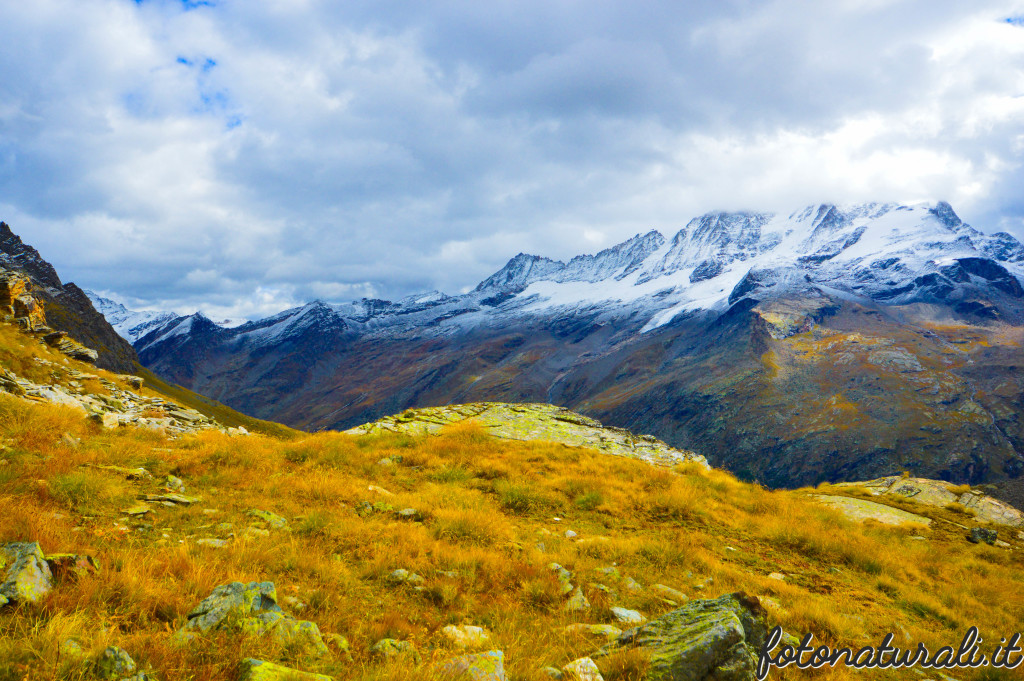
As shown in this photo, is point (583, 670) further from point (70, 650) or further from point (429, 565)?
point (70, 650)

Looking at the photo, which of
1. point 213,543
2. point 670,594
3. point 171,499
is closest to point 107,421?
point 171,499

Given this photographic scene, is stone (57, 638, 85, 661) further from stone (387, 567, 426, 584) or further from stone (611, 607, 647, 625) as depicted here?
stone (611, 607, 647, 625)

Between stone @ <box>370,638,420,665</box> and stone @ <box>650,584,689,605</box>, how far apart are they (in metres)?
3.69

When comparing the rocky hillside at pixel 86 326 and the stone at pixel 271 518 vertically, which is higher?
the rocky hillside at pixel 86 326

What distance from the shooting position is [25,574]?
3807 mm

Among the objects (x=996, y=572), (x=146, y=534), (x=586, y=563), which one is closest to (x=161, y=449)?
(x=146, y=534)

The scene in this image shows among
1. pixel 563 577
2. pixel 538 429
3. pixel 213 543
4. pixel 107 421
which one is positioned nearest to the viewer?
pixel 213 543

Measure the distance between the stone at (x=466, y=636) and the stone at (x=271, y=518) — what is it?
334 cm

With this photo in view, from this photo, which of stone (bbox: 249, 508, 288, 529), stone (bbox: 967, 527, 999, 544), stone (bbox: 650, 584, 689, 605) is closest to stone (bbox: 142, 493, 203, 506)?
stone (bbox: 249, 508, 288, 529)

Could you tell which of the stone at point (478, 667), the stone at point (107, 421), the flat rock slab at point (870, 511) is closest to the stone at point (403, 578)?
the stone at point (478, 667)

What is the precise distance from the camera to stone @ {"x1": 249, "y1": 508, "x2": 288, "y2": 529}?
6.83 metres

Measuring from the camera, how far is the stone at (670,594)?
6.43 meters

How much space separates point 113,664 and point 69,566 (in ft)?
5.61

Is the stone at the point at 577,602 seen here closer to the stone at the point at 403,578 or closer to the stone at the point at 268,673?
the stone at the point at 403,578
